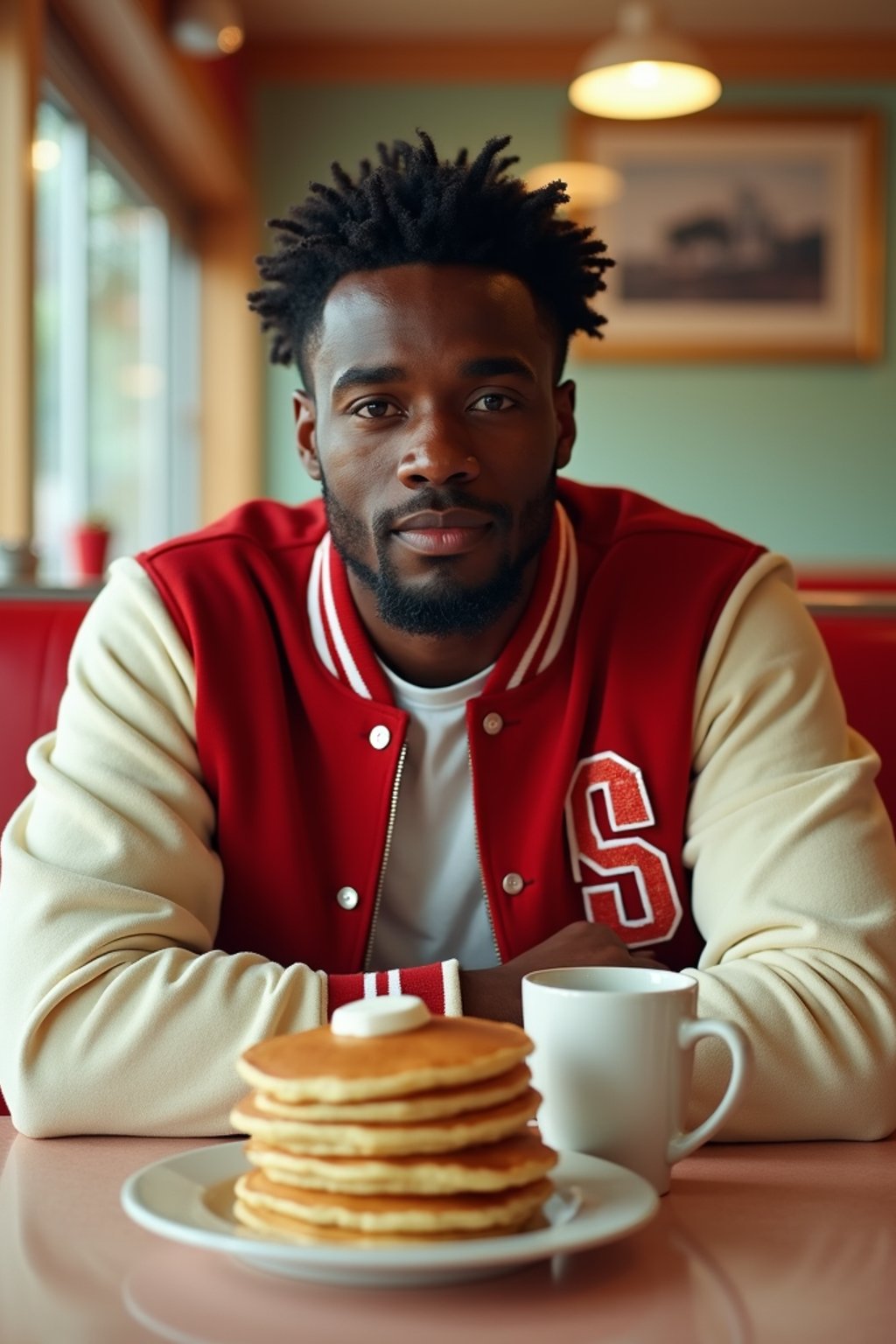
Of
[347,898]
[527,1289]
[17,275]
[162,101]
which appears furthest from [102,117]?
[527,1289]

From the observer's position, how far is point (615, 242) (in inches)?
235

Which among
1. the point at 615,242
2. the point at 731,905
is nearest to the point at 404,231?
the point at 731,905

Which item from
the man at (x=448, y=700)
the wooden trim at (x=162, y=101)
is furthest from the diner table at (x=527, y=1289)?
the wooden trim at (x=162, y=101)

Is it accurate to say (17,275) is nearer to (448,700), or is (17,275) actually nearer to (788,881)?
(448,700)

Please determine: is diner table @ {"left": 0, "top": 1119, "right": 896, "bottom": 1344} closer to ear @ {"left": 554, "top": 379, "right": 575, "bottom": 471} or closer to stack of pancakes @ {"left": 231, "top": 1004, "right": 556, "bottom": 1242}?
stack of pancakes @ {"left": 231, "top": 1004, "right": 556, "bottom": 1242}

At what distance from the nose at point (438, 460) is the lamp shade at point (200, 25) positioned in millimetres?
3183

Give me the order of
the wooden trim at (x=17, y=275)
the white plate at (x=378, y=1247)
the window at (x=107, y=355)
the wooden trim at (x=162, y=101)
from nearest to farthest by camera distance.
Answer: the white plate at (x=378, y=1247) < the wooden trim at (x=17, y=275) < the wooden trim at (x=162, y=101) < the window at (x=107, y=355)

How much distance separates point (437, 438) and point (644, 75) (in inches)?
120

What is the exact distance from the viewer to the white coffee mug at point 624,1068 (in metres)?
0.80

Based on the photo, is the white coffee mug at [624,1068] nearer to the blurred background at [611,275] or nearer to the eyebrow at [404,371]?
the eyebrow at [404,371]

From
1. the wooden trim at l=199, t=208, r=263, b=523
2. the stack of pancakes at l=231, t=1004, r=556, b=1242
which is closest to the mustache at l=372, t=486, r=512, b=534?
the stack of pancakes at l=231, t=1004, r=556, b=1242

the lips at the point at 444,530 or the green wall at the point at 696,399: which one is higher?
the green wall at the point at 696,399

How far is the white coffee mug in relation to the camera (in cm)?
80

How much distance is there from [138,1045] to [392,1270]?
0.47 m
